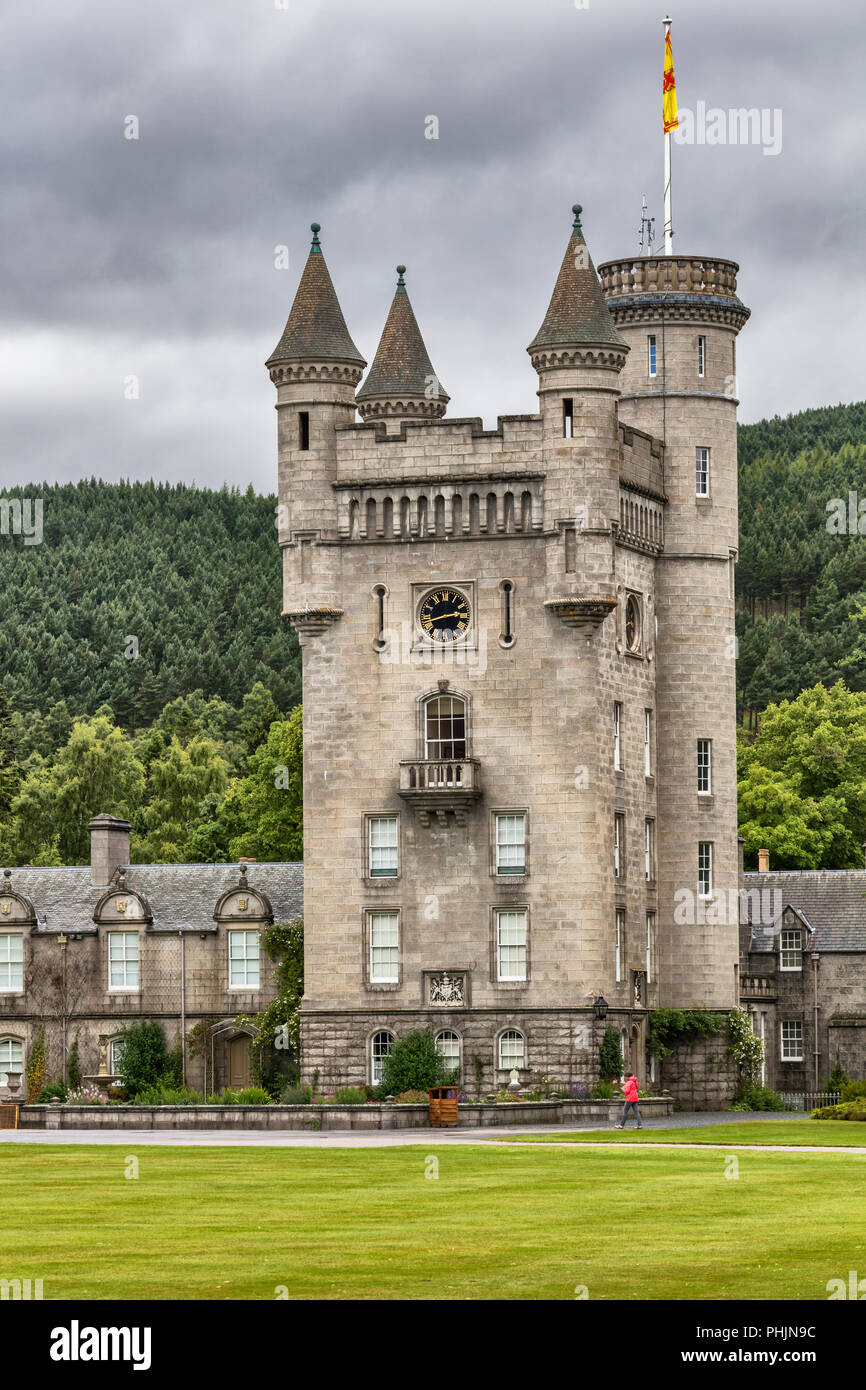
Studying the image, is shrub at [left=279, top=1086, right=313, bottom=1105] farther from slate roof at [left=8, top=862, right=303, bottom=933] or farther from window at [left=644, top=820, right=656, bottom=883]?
window at [left=644, top=820, right=656, bottom=883]

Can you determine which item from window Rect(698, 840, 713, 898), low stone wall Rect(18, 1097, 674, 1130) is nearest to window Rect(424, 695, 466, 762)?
window Rect(698, 840, 713, 898)

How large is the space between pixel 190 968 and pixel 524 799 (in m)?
11.9

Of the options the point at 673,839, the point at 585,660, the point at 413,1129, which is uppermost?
the point at 585,660

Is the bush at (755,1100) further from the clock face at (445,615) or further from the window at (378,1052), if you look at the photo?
the clock face at (445,615)

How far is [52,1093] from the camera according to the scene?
223 ft

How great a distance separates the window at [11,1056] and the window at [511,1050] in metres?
15.1

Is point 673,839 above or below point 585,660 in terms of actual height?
below

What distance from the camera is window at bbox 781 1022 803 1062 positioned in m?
83.6

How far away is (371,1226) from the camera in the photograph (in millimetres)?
28594

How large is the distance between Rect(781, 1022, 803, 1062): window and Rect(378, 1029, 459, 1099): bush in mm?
21735

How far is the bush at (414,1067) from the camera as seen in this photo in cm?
6481
